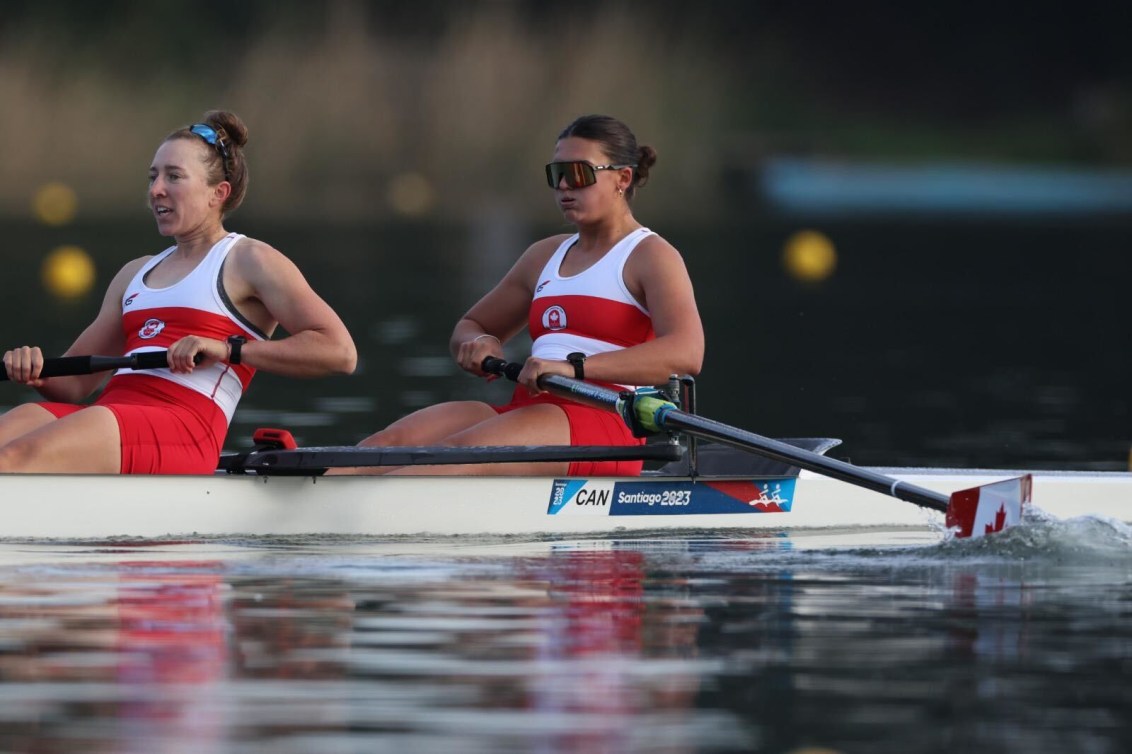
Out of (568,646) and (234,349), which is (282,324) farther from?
(568,646)

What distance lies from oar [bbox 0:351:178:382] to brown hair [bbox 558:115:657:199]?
1564 mm

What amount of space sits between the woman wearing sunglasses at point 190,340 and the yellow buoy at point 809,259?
20.1 m

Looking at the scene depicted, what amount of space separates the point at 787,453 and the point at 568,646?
7.36ft

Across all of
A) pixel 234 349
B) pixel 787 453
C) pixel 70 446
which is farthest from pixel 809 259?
pixel 70 446

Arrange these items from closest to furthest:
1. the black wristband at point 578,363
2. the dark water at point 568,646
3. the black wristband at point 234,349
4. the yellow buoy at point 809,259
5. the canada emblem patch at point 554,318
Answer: the dark water at point 568,646 → the black wristband at point 234,349 → the black wristband at point 578,363 → the canada emblem patch at point 554,318 → the yellow buoy at point 809,259

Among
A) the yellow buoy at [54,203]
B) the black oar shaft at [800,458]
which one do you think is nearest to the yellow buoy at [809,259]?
the yellow buoy at [54,203]

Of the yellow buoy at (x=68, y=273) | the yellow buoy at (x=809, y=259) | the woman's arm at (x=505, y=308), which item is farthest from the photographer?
the yellow buoy at (x=809, y=259)

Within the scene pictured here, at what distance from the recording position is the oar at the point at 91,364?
724 centimetres

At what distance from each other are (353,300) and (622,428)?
1397 centimetres

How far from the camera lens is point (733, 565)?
6.89 meters

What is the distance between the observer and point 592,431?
302 inches

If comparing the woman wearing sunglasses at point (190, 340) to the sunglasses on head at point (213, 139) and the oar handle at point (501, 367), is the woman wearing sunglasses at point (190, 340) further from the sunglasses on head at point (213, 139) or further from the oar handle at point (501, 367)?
the oar handle at point (501, 367)

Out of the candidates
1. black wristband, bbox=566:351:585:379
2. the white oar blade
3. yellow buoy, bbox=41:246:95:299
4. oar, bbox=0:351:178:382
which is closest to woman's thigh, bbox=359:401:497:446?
black wristband, bbox=566:351:585:379

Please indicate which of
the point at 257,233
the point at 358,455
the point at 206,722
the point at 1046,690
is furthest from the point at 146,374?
the point at 257,233
